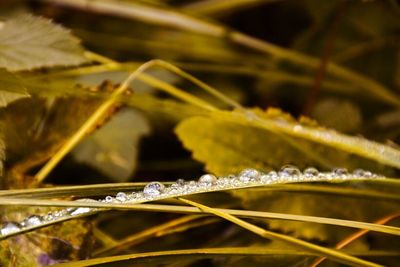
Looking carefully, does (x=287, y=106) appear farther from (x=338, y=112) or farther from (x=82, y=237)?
(x=82, y=237)

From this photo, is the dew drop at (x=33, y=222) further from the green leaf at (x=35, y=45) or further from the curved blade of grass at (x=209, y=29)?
the curved blade of grass at (x=209, y=29)

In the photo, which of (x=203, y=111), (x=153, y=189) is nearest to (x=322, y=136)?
(x=203, y=111)

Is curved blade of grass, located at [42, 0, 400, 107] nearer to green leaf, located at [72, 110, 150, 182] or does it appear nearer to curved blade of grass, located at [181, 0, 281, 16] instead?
curved blade of grass, located at [181, 0, 281, 16]

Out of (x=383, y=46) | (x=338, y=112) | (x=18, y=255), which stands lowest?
(x=18, y=255)

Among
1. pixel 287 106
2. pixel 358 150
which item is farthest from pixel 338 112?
pixel 358 150

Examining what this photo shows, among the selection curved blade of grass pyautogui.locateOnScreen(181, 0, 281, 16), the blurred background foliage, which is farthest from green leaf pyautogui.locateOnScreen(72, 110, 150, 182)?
curved blade of grass pyautogui.locateOnScreen(181, 0, 281, 16)
